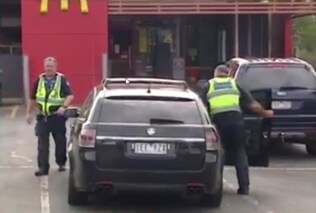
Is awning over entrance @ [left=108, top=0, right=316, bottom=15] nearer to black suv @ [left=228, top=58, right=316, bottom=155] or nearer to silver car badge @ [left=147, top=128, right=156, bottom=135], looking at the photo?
black suv @ [left=228, top=58, right=316, bottom=155]

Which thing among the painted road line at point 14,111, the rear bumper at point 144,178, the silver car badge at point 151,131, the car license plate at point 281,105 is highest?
the silver car badge at point 151,131

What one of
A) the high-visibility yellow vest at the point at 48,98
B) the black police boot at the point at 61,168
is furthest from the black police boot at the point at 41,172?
the high-visibility yellow vest at the point at 48,98

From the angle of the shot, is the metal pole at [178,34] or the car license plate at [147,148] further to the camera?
the metal pole at [178,34]

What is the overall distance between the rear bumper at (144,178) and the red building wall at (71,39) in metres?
19.7

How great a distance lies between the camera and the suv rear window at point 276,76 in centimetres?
1612

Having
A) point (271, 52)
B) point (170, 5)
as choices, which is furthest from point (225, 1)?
point (271, 52)

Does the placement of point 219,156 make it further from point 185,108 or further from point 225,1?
point 225,1

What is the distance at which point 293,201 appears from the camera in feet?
38.8

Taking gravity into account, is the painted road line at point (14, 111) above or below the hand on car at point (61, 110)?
below

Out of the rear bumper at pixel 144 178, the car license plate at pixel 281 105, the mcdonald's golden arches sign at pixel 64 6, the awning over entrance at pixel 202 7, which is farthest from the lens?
the awning over entrance at pixel 202 7

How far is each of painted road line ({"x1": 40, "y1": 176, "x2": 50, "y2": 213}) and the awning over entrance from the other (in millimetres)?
17600

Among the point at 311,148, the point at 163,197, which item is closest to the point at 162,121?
the point at 163,197

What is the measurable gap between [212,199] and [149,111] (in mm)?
1319

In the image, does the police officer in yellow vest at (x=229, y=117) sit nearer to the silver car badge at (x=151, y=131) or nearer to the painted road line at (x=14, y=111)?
the silver car badge at (x=151, y=131)
